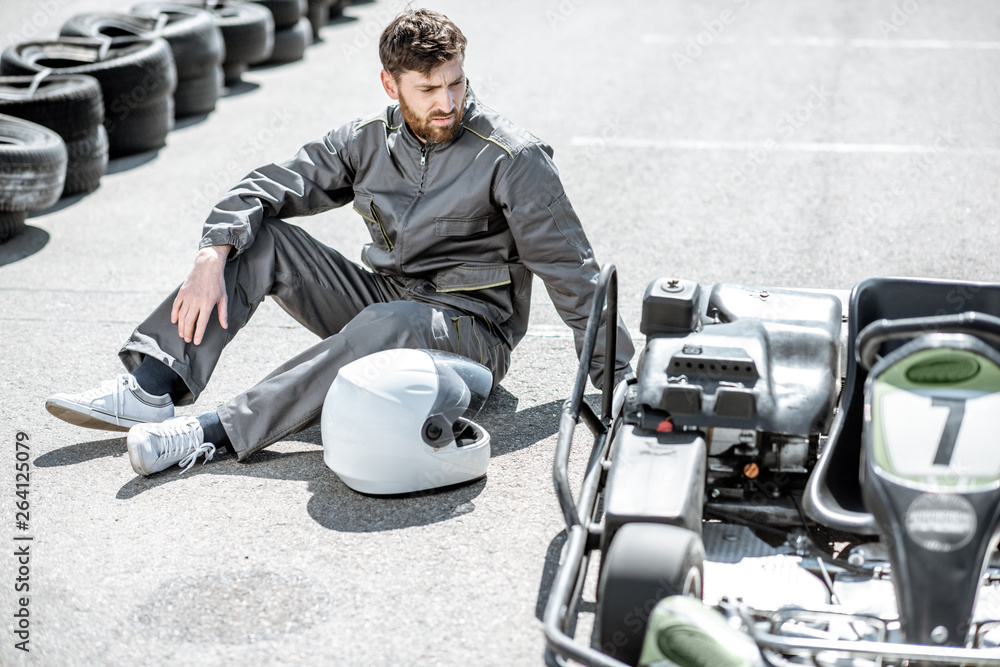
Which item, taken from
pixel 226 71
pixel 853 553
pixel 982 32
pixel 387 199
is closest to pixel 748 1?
pixel 982 32

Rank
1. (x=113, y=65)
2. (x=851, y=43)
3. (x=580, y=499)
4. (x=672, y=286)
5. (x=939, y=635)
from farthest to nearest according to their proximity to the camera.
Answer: (x=851, y=43), (x=113, y=65), (x=672, y=286), (x=580, y=499), (x=939, y=635)

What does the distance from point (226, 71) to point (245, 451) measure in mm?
5985

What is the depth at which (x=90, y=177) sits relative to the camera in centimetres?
627

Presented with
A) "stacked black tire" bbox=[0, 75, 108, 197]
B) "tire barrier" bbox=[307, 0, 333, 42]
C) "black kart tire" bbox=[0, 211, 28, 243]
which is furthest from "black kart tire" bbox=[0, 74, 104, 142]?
"tire barrier" bbox=[307, 0, 333, 42]

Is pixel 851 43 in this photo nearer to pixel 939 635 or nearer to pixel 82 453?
pixel 82 453

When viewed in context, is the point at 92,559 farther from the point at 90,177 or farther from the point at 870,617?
the point at 90,177

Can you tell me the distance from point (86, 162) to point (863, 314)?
475 centimetres

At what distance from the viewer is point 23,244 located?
5504 mm

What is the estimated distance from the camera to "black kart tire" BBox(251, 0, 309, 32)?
30.2 ft

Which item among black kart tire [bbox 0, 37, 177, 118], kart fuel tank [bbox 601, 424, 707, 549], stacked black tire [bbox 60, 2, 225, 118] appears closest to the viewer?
kart fuel tank [bbox 601, 424, 707, 549]

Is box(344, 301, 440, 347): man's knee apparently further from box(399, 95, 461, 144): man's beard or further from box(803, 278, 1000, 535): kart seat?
box(803, 278, 1000, 535): kart seat

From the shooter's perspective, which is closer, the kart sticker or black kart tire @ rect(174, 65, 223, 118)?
the kart sticker

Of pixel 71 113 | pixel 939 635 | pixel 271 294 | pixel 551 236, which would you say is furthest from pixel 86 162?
pixel 939 635

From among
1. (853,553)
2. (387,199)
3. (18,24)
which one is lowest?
(18,24)
